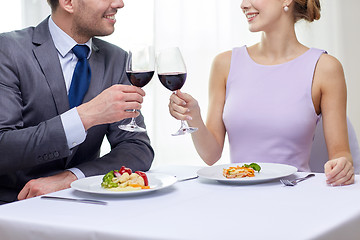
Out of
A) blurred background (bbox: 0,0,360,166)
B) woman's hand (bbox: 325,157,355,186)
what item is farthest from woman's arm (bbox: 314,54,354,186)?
blurred background (bbox: 0,0,360,166)

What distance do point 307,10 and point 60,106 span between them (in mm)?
1153

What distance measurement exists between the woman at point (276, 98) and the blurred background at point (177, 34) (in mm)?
1819

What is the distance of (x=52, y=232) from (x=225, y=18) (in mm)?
3581

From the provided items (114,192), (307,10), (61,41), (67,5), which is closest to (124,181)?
(114,192)

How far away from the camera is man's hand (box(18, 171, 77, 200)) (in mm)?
1574

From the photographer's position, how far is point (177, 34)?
4.62m

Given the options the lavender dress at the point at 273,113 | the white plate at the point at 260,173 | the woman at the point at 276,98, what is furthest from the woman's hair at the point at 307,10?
the white plate at the point at 260,173

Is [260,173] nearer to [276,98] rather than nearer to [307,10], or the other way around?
[276,98]

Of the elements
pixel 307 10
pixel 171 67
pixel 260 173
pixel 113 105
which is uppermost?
pixel 307 10

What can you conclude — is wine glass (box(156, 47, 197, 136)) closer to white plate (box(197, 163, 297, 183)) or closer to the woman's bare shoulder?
white plate (box(197, 163, 297, 183))

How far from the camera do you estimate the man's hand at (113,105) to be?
1557 millimetres

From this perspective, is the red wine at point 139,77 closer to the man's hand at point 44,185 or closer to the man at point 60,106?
the man at point 60,106

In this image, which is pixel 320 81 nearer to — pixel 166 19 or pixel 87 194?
pixel 87 194

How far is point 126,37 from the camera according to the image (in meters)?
4.66
